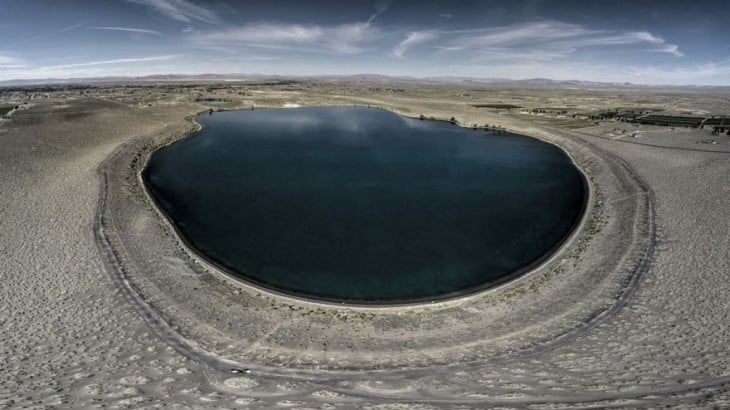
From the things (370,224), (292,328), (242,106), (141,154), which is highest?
(242,106)

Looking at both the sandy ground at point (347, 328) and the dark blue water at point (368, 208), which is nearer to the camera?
the sandy ground at point (347, 328)

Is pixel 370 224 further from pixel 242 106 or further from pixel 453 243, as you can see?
pixel 242 106

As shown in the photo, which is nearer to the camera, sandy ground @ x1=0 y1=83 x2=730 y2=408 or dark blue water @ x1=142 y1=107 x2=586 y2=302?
sandy ground @ x1=0 y1=83 x2=730 y2=408

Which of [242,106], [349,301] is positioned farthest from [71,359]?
[242,106]

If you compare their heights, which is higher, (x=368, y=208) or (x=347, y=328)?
(x=368, y=208)

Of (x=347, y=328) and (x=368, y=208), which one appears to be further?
(x=368, y=208)
